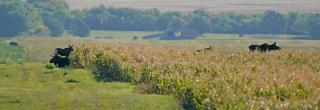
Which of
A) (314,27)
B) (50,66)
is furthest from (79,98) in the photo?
(314,27)

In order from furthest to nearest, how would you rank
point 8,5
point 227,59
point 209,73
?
1. point 8,5
2. point 227,59
3. point 209,73

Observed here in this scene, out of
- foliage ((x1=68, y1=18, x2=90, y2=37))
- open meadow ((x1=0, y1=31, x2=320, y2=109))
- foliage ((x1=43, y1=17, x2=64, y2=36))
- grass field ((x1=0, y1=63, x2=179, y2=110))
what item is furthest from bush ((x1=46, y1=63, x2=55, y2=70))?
foliage ((x1=43, y1=17, x2=64, y2=36))

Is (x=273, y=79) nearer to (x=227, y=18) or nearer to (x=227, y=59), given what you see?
A: (x=227, y=59)

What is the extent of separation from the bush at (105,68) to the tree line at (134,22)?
124 meters

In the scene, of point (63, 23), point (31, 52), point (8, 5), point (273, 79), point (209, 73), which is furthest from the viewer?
point (63, 23)

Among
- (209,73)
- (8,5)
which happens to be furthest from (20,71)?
(8,5)

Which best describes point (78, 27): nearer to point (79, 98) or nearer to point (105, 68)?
point (105, 68)

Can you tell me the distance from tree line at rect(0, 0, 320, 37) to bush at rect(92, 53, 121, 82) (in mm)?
123827

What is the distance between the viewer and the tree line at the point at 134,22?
573ft

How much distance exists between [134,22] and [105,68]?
150m

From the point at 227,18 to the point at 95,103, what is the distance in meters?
161

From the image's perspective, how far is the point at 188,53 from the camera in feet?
156

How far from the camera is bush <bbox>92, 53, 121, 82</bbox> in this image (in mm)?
42688

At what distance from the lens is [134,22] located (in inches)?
7657
